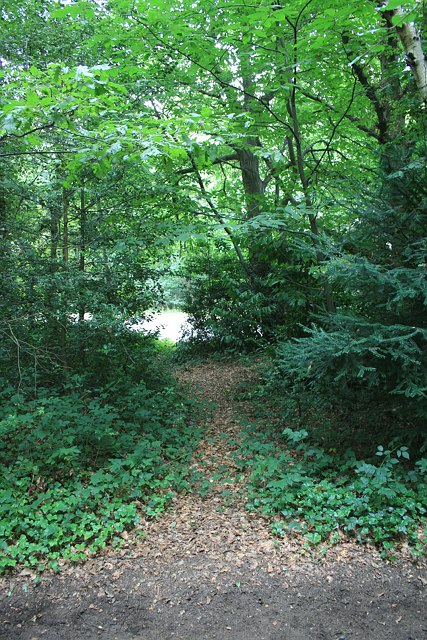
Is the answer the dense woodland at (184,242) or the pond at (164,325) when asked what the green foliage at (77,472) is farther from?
the pond at (164,325)

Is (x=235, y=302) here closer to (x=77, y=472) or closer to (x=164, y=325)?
(x=164, y=325)

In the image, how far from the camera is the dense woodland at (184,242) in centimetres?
388

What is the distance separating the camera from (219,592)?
3229 mm

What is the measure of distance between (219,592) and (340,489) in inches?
59.3

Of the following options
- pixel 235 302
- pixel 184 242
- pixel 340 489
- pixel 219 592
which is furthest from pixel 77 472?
pixel 235 302

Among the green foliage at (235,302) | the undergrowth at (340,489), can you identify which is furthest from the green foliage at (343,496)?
the green foliage at (235,302)

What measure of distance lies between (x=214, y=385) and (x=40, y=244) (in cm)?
425

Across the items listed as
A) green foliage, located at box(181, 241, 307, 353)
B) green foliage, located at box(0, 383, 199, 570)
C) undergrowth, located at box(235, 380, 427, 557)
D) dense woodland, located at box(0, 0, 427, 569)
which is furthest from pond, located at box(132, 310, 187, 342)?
undergrowth, located at box(235, 380, 427, 557)

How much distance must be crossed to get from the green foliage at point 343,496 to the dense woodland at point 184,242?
0.02 m

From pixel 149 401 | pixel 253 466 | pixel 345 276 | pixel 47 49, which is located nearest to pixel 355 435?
pixel 253 466

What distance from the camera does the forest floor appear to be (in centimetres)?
293

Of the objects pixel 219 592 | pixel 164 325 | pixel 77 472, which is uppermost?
pixel 164 325

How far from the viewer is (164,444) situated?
5586 millimetres

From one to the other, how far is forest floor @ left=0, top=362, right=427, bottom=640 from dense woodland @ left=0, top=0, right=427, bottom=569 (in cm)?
23
